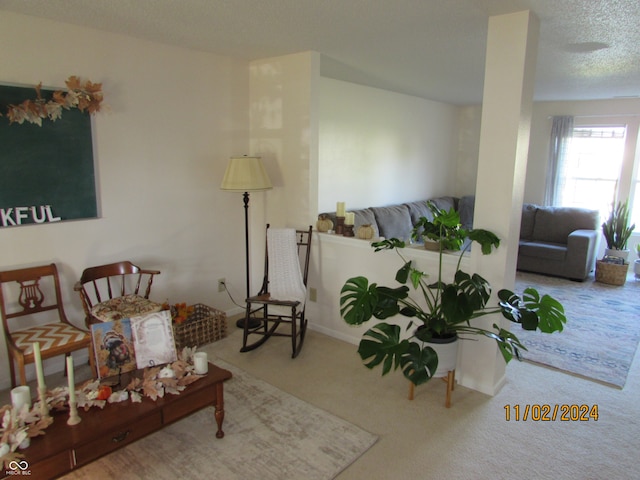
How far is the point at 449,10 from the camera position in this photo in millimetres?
2520

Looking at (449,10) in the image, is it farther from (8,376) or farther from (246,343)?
(8,376)

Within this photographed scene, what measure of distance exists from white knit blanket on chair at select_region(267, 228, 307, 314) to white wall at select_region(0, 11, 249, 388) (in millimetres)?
697

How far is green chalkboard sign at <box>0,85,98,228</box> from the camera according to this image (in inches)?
109

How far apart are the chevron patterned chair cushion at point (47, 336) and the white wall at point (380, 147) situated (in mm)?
2792

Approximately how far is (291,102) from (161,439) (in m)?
2.75

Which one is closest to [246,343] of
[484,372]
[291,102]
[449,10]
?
[484,372]

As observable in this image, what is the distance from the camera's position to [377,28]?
2.89 meters

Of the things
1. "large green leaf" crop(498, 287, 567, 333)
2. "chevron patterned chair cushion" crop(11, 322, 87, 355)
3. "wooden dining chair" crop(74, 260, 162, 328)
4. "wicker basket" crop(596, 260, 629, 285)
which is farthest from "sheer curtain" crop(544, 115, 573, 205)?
"chevron patterned chair cushion" crop(11, 322, 87, 355)

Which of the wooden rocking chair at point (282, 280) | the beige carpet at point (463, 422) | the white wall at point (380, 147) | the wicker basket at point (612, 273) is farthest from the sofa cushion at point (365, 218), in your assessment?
the wicker basket at point (612, 273)

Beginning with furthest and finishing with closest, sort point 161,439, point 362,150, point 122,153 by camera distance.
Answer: point 362,150 < point 122,153 < point 161,439

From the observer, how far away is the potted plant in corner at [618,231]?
5.64m

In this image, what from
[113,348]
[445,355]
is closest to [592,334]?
[445,355]

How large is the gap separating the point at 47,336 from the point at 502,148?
3.04 metres
